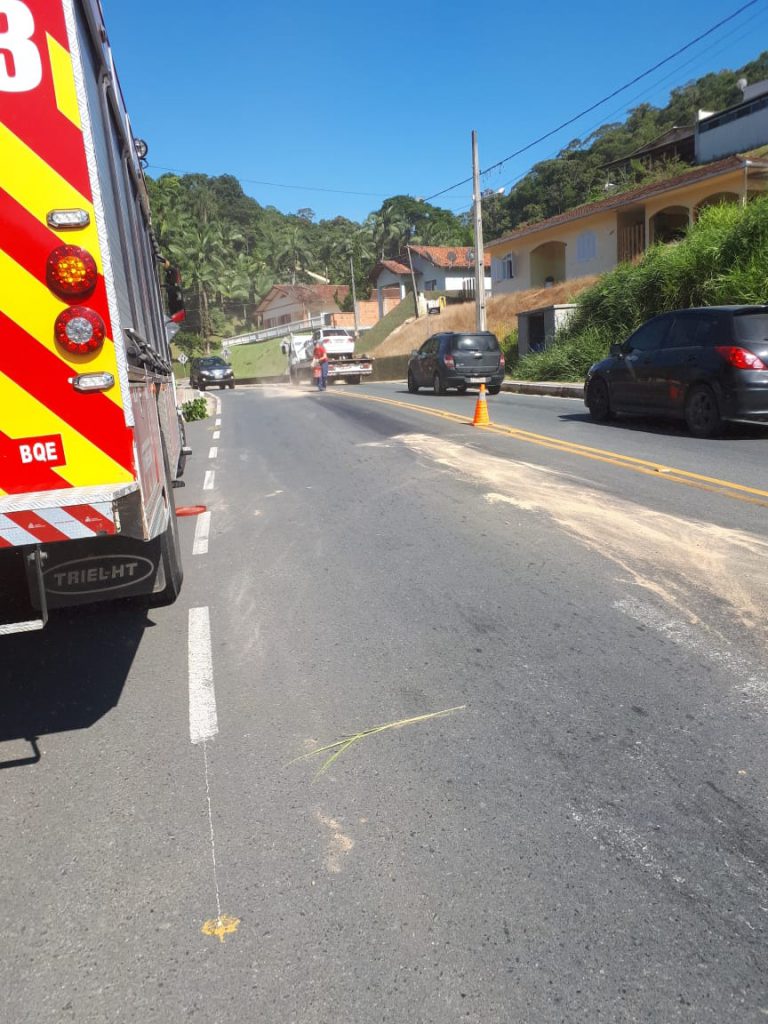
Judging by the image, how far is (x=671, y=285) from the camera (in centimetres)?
2166

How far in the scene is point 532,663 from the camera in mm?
4074

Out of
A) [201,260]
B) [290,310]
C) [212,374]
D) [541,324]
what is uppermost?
[201,260]

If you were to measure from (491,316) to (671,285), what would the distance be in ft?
62.3

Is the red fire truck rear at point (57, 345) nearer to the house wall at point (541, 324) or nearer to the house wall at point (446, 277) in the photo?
the house wall at point (541, 324)

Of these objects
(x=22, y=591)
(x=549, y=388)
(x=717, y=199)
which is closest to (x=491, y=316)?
(x=717, y=199)

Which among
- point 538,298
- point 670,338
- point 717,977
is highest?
point 538,298

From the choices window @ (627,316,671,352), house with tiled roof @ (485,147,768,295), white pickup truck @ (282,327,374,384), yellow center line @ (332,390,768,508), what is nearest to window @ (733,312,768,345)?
window @ (627,316,671,352)

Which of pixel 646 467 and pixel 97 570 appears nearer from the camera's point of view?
pixel 97 570

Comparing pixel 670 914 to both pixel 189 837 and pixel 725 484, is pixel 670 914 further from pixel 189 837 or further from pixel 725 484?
pixel 725 484

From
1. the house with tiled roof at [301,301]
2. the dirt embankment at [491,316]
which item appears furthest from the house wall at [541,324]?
the house with tiled roof at [301,301]

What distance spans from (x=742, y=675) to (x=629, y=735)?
33.6 inches

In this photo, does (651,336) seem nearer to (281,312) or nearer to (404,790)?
(404,790)

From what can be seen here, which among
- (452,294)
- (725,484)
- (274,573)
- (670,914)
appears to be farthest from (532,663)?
(452,294)

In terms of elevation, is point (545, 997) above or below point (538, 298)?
below
